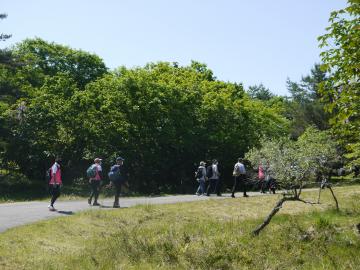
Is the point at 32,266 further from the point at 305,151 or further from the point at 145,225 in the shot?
the point at 305,151

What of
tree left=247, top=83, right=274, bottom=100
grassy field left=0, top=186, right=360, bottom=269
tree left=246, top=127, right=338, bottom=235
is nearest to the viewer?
grassy field left=0, top=186, right=360, bottom=269

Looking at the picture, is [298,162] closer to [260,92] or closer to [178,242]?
[178,242]

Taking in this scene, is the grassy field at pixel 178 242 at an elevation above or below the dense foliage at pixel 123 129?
below

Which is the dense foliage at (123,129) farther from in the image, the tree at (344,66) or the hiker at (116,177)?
the tree at (344,66)

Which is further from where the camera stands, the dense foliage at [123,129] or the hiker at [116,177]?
the dense foliage at [123,129]

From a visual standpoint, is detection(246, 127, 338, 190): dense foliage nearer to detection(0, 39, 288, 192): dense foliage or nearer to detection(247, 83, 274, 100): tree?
detection(0, 39, 288, 192): dense foliage

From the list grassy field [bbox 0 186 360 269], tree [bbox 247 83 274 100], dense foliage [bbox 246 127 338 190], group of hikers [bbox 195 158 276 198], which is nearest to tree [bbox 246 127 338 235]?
dense foliage [bbox 246 127 338 190]

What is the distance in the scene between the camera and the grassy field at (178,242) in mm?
9242

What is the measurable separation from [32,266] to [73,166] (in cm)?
2315

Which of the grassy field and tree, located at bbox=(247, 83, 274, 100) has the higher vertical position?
tree, located at bbox=(247, 83, 274, 100)

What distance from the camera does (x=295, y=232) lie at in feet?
39.8

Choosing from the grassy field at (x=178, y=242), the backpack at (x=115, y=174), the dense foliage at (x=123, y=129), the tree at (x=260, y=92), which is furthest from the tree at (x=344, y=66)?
the tree at (x=260, y=92)

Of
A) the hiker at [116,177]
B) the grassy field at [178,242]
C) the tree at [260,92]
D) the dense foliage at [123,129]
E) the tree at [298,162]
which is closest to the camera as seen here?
the grassy field at [178,242]

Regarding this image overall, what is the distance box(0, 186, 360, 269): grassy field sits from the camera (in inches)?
364
